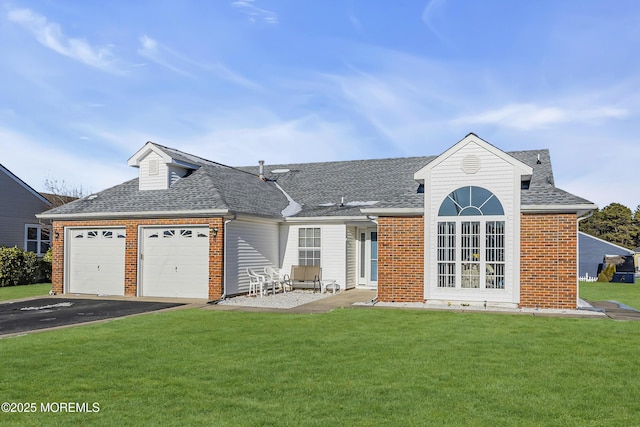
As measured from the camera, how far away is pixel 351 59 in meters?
16.8

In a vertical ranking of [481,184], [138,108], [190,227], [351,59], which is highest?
[351,59]

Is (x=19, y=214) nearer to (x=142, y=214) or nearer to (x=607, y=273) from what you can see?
(x=142, y=214)

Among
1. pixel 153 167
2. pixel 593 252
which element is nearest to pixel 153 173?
pixel 153 167

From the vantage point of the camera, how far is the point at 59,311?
15.6 metres

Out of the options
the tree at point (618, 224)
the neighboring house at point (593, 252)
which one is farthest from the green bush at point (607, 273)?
the tree at point (618, 224)

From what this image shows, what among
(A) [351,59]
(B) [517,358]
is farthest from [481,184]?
(B) [517,358]

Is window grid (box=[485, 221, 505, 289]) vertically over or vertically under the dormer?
under

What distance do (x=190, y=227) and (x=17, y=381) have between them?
11596mm

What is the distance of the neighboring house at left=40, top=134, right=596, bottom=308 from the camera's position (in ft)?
49.8

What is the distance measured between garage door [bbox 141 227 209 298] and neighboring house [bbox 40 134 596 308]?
0.04 meters

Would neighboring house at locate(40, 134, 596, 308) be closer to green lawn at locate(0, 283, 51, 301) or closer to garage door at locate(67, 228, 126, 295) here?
garage door at locate(67, 228, 126, 295)

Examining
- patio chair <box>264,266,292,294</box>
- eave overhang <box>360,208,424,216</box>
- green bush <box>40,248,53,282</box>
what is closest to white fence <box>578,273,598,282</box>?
patio chair <box>264,266,292,294</box>

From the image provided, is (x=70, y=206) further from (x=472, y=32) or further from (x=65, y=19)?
(x=472, y=32)

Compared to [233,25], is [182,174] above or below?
below
